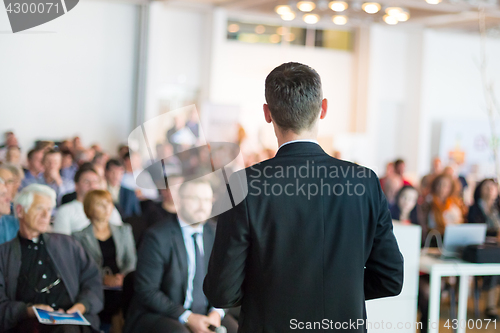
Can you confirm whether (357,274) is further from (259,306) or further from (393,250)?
(259,306)

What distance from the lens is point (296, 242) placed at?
1432 millimetres

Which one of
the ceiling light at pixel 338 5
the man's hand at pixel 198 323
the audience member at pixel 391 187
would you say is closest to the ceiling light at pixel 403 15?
the ceiling light at pixel 338 5

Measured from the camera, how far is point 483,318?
15.5 feet

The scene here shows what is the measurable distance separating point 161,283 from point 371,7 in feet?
15.8

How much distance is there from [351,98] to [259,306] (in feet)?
33.6

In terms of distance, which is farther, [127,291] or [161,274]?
[127,291]

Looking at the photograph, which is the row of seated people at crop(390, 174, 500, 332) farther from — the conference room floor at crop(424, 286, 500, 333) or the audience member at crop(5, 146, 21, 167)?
the audience member at crop(5, 146, 21, 167)

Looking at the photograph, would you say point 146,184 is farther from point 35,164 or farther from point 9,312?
point 9,312

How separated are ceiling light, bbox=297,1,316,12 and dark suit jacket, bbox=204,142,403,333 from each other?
5.61 meters

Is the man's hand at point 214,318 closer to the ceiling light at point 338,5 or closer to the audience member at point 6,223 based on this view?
the audience member at point 6,223


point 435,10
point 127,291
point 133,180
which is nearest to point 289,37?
point 435,10

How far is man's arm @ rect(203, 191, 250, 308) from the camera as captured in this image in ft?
4.61

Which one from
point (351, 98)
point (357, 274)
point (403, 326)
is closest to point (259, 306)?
point (357, 274)

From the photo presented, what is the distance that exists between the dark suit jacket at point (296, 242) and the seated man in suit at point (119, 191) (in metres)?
3.55
